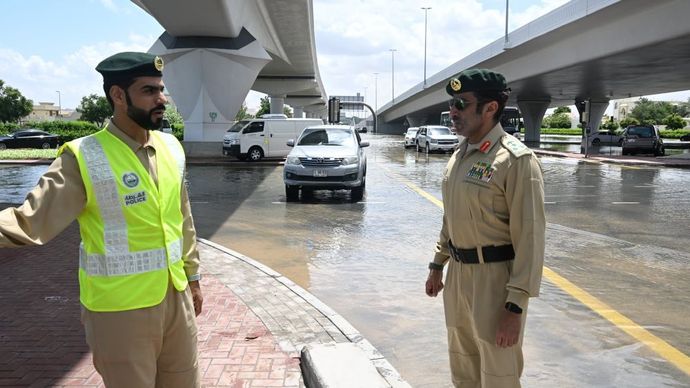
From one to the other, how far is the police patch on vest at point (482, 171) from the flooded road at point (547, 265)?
182 cm

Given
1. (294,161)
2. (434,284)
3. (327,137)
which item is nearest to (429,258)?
(434,284)

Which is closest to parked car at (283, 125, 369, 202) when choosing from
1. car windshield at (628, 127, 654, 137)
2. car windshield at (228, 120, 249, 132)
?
car windshield at (228, 120, 249, 132)

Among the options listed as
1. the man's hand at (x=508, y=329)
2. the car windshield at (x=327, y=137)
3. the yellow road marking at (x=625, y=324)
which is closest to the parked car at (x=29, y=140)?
the car windshield at (x=327, y=137)

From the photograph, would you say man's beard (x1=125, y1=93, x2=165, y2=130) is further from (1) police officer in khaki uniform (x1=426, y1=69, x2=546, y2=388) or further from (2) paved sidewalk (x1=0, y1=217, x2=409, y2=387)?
(2) paved sidewalk (x1=0, y1=217, x2=409, y2=387)

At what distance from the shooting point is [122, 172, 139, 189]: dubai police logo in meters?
2.35

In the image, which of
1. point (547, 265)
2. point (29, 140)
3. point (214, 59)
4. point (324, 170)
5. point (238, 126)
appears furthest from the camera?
point (29, 140)

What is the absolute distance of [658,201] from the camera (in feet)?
42.4

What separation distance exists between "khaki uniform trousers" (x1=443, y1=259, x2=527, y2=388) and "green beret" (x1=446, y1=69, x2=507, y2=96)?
85cm

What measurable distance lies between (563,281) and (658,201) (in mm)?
8057

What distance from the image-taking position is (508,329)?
2.59 m

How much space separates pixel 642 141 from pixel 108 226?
3304cm

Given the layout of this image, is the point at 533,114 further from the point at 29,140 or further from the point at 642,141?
the point at 29,140

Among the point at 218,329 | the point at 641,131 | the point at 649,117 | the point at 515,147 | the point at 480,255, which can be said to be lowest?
the point at 218,329

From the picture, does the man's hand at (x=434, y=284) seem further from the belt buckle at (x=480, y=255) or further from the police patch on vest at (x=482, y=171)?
the police patch on vest at (x=482, y=171)
